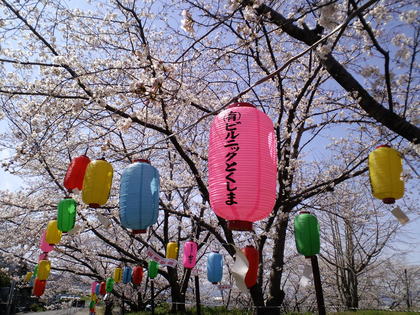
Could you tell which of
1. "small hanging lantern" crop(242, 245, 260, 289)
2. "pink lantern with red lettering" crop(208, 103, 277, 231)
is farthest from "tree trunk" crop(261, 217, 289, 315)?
"pink lantern with red lettering" crop(208, 103, 277, 231)

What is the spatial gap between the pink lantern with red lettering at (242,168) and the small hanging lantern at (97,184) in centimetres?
163

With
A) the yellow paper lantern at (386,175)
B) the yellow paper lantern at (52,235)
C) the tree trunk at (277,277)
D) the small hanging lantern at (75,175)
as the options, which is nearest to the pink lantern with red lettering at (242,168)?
the yellow paper lantern at (386,175)

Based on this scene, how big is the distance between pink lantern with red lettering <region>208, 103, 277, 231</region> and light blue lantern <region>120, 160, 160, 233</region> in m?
0.84

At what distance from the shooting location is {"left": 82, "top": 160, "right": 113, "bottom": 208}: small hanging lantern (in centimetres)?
383

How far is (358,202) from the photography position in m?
14.8

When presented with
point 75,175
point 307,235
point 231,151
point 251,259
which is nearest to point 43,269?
point 75,175

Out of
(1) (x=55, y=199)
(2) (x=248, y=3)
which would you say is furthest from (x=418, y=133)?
(1) (x=55, y=199)

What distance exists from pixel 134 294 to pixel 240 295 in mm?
8224

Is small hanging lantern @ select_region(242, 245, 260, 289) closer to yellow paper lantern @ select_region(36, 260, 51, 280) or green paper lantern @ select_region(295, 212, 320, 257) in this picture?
green paper lantern @ select_region(295, 212, 320, 257)

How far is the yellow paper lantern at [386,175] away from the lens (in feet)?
11.4

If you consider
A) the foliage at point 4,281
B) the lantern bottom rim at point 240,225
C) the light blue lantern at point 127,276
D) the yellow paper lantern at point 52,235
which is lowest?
the foliage at point 4,281

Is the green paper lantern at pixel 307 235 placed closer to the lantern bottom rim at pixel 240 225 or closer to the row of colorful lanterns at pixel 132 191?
the lantern bottom rim at pixel 240 225

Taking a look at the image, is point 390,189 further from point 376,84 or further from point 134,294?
point 134,294

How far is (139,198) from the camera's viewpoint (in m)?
3.40
